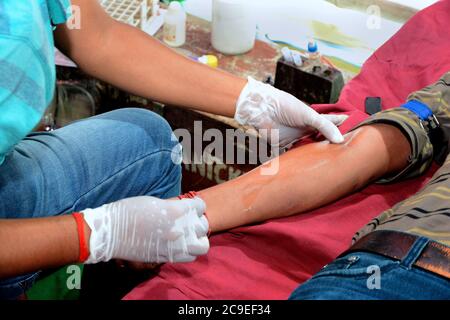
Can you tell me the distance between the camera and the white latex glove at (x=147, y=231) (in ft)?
3.43

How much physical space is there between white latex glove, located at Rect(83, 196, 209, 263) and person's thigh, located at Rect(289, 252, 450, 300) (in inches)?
10.7

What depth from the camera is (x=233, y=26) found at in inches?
77.5

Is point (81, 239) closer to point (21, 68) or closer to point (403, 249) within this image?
point (21, 68)

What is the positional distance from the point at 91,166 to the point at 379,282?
68 centimetres

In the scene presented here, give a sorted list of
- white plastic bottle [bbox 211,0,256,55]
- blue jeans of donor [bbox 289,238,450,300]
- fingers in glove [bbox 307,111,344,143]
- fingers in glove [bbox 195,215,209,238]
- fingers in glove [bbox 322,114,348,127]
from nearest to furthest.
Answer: blue jeans of donor [bbox 289,238,450,300] < fingers in glove [bbox 195,215,209,238] < fingers in glove [bbox 307,111,344,143] < fingers in glove [bbox 322,114,348,127] < white plastic bottle [bbox 211,0,256,55]

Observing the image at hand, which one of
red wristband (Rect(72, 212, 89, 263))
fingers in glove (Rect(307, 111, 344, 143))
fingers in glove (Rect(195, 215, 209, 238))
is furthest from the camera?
fingers in glove (Rect(307, 111, 344, 143))

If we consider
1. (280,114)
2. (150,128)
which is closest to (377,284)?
(280,114)

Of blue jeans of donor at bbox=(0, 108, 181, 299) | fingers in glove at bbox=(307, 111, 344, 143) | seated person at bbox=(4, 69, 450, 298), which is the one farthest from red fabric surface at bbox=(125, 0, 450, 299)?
blue jeans of donor at bbox=(0, 108, 181, 299)

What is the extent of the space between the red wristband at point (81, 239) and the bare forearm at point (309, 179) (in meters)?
0.29

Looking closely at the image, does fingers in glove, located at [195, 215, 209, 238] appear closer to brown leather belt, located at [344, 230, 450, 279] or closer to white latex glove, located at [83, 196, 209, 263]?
white latex glove, located at [83, 196, 209, 263]

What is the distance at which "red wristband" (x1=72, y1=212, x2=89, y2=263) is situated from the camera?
102 cm

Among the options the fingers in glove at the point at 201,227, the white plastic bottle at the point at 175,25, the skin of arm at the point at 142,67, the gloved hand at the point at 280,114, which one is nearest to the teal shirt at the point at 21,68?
the skin of arm at the point at 142,67

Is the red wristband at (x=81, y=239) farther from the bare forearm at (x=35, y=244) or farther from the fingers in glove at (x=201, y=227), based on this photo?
the fingers in glove at (x=201, y=227)
